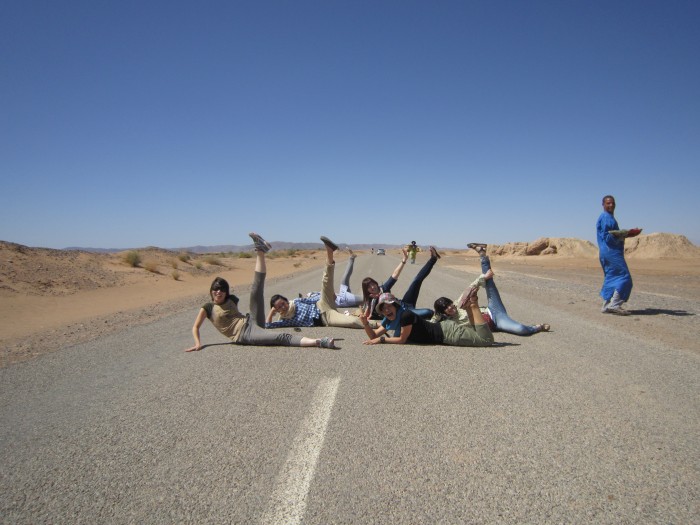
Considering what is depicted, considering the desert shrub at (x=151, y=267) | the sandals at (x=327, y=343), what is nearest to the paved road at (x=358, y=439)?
the sandals at (x=327, y=343)

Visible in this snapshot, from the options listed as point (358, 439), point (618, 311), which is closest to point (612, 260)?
point (618, 311)

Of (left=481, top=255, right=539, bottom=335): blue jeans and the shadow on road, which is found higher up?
(left=481, top=255, right=539, bottom=335): blue jeans

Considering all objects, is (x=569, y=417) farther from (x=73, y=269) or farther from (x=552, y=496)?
(x=73, y=269)

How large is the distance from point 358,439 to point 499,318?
4.41 meters

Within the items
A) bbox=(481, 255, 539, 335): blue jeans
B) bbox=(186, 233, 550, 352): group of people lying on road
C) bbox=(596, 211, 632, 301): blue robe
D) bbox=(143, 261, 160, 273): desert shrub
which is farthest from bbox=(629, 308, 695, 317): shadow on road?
bbox=(143, 261, 160, 273): desert shrub

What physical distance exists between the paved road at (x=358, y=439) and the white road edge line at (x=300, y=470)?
12 millimetres

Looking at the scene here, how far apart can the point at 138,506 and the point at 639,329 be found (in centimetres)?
795

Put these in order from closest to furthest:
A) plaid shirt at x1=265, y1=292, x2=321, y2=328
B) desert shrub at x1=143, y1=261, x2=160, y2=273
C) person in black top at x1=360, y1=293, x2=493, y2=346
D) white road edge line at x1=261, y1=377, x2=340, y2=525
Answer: white road edge line at x1=261, y1=377, x2=340, y2=525
person in black top at x1=360, y1=293, x2=493, y2=346
plaid shirt at x1=265, y1=292, x2=321, y2=328
desert shrub at x1=143, y1=261, x2=160, y2=273

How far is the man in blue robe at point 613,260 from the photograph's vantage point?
8617 mm

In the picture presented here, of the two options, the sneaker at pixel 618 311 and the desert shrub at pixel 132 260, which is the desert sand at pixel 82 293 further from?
the sneaker at pixel 618 311

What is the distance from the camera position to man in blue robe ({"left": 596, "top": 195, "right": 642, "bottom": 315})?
8617 mm

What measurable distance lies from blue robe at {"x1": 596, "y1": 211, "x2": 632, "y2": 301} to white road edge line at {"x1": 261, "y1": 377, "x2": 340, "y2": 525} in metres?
7.78

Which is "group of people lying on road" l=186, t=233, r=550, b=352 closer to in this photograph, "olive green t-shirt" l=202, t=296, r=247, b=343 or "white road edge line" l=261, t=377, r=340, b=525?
"olive green t-shirt" l=202, t=296, r=247, b=343

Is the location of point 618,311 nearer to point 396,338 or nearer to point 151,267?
point 396,338
